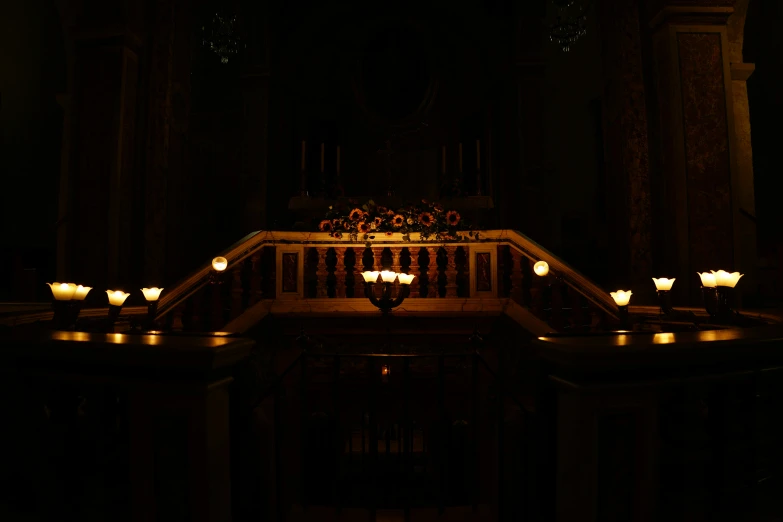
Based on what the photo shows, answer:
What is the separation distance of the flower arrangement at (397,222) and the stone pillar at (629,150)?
238cm

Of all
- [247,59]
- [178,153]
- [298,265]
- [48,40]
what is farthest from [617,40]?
[48,40]

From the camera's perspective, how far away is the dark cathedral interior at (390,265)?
211cm

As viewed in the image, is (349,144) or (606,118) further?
(349,144)

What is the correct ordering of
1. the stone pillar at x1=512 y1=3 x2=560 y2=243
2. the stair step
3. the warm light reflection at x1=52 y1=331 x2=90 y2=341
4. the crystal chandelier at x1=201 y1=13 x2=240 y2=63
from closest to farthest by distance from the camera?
1. the warm light reflection at x1=52 y1=331 x2=90 y2=341
2. the stair step
3. the stone pillar at x1=512 y1=3 x2=560 y2=243
4. the crystal chandelier at x1=201 y1=13 x2=240 y2=63

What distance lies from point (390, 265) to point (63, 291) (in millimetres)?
3941

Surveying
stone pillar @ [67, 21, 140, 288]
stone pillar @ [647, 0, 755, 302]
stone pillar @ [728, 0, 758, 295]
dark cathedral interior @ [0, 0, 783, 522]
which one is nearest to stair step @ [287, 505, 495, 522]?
dark cathedral interior @ [0, 0, 783, 522]

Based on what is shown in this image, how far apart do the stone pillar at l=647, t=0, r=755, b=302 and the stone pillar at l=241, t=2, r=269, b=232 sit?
7609mm

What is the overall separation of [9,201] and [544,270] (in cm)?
1171

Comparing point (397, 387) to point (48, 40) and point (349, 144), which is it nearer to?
point (349, 144)

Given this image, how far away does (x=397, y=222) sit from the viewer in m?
6.36

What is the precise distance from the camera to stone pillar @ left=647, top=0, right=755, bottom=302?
588cm

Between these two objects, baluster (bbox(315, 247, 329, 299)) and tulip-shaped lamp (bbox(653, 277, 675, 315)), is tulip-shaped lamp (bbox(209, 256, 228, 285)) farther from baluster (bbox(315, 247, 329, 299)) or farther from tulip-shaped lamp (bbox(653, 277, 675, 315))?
tulip-shaped lamp (bbox(653, 277, 675, 315))

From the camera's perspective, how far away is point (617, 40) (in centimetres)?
682

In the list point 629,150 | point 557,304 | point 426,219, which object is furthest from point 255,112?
point 557,304
